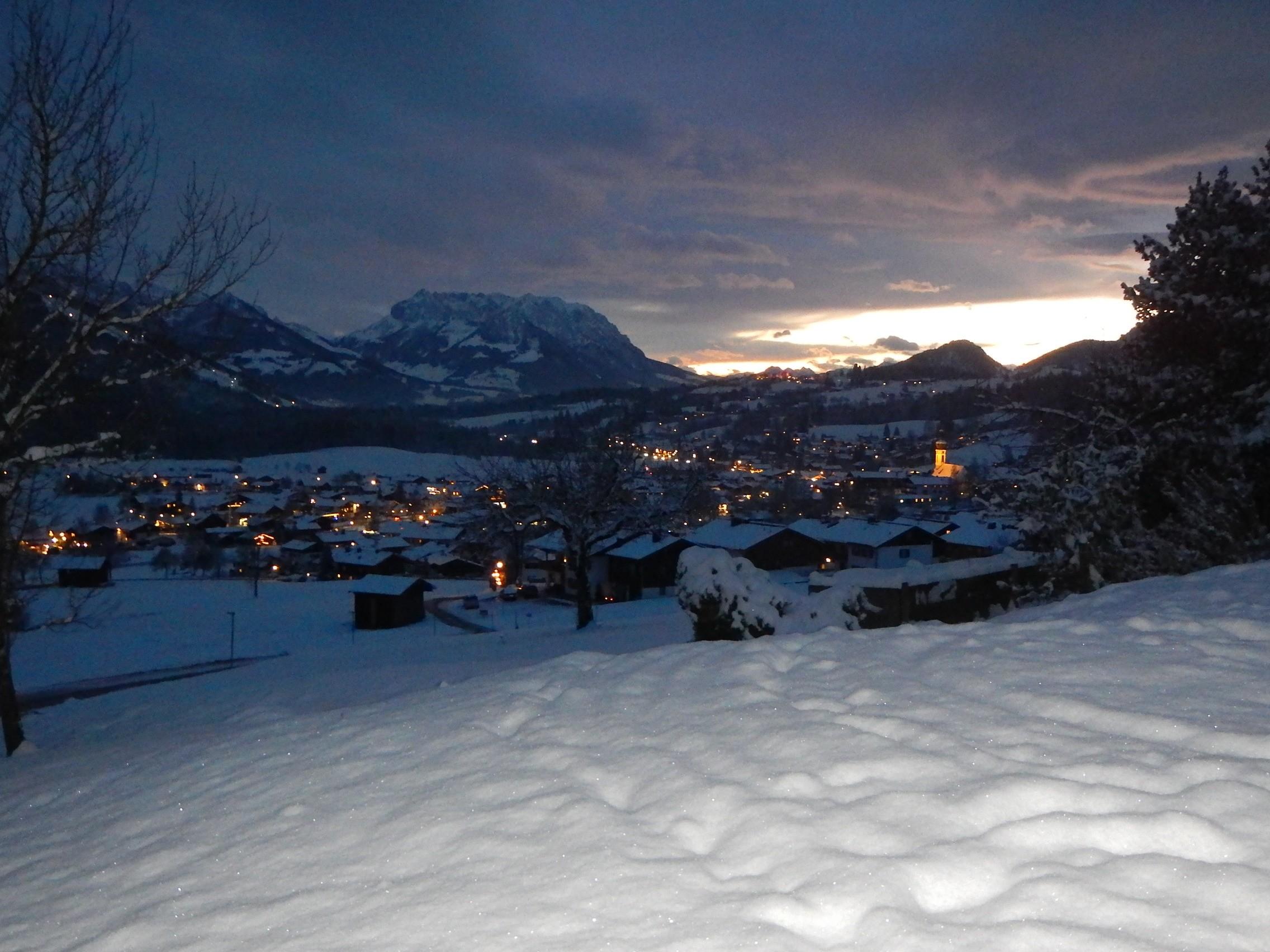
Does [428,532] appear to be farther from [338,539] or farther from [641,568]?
[641,568]

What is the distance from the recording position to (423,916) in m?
2.79

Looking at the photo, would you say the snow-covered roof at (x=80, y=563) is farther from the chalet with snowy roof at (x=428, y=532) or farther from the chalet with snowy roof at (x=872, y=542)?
the chalet with snowy roof at (x=872, y=542)

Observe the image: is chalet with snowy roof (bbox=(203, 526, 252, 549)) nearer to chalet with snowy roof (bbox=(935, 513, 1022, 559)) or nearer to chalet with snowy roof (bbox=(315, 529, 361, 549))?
chalet with snowy roof (bbox=(315, 529, 361, 549))

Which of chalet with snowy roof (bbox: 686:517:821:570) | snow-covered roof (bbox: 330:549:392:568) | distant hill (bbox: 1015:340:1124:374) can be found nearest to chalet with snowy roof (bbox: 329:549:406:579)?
snow-covered roof (bbox: 330:549:392:568)

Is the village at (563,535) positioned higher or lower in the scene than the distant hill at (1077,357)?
lower

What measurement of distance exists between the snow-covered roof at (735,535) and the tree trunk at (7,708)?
90.6ft

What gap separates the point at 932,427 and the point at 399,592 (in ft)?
103

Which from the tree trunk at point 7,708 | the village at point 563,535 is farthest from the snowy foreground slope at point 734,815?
the village at point 563,535

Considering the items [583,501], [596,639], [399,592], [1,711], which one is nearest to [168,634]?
[399,592]

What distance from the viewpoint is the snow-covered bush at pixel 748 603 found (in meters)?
9.29

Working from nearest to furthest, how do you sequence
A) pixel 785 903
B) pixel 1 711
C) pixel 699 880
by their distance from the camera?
pixel 785 903, pixel 699 880, pixel 1 711

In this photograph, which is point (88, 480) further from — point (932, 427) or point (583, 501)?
point (932, 427)

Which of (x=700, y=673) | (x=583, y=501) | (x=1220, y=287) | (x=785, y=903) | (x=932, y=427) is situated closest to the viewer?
(x=785, y=903)

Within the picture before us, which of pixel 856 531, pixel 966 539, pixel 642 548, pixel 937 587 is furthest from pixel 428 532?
pixel 937 587
